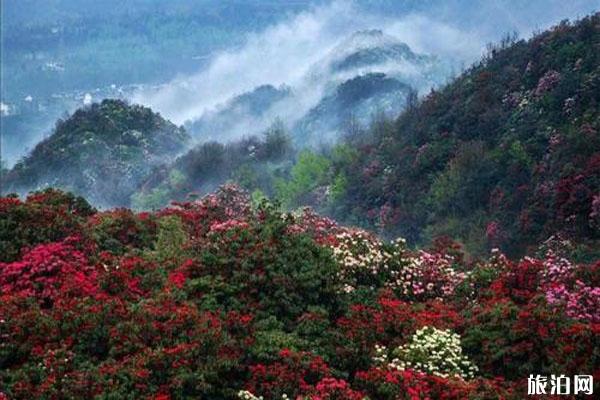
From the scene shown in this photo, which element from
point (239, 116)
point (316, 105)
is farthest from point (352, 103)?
point (239, 116)

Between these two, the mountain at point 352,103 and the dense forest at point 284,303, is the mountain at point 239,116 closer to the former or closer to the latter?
the mountain at point 352,103

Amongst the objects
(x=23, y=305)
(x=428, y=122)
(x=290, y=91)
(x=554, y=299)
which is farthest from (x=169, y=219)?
(x=290, y=91)

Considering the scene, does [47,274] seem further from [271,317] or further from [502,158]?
[502,158]

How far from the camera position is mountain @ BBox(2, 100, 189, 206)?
91.4 meters

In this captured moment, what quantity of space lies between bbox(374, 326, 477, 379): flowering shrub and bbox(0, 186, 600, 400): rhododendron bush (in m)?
0.03

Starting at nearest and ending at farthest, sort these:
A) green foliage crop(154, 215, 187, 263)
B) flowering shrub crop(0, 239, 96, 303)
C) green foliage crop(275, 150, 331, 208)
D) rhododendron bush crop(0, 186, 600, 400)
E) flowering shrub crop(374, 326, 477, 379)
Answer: rhododendron bush crop(0, 186, 600, 400) < flowering shrub crop(374, 326, 477, 379) < flowering shrub crop(0, 239, 96, 303) < green foliage crop(154, 215, 187, 263) < green foliage crop(275, 150, 331, 208)

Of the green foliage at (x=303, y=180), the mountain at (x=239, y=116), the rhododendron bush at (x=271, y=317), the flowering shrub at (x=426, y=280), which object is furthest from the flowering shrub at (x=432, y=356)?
the mountain at (x=239, y=116)

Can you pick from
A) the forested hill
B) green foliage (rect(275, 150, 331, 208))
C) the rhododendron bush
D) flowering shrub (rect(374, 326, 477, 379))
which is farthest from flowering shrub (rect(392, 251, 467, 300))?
green foliage (rect(275, 150, 331, 208))

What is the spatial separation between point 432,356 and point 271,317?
10.1 feet

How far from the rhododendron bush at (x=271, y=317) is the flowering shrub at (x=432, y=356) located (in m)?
0.03

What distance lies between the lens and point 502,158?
136 ft

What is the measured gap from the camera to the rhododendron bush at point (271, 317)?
13.2 meters

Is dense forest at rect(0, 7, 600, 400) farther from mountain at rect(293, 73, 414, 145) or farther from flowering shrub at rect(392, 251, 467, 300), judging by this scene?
mountain at rect(293, 73, 414, 145)

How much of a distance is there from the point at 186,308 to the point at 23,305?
328 centimetres
